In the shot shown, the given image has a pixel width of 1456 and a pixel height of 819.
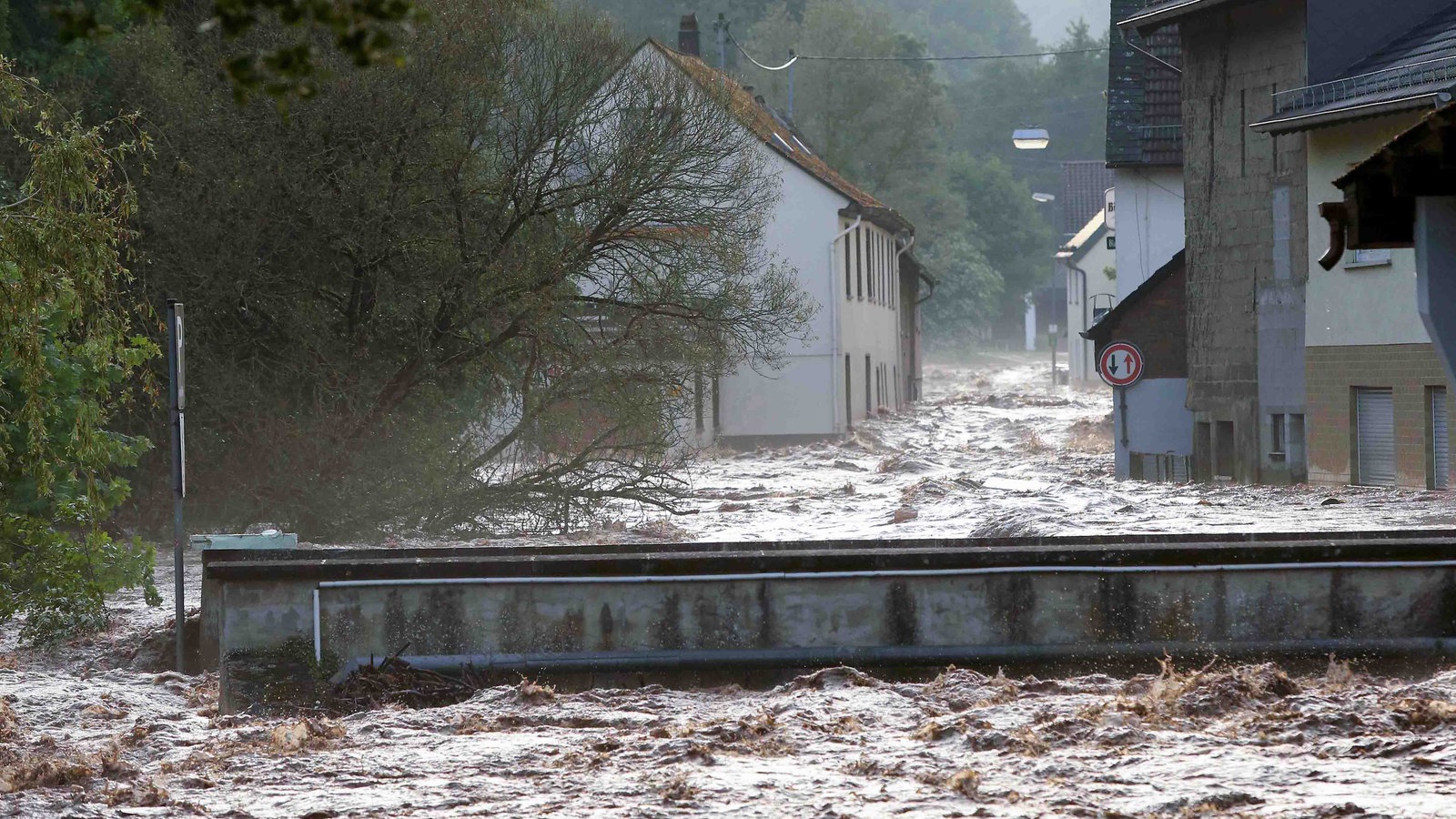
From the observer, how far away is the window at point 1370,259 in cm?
2344

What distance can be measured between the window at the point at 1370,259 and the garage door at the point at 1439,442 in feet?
6.78

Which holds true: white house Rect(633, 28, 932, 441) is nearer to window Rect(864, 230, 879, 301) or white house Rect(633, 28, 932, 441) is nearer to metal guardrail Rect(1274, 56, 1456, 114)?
window Rect(864, 230, 879, 301)

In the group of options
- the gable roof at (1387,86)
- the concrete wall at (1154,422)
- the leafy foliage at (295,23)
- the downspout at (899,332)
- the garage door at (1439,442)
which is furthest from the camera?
the downspout at (899,332)

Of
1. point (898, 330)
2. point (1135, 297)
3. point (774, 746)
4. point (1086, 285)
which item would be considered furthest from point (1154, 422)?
point (1086, 285)

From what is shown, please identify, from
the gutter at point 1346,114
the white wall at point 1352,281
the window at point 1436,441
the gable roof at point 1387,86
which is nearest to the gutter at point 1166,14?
the gable roof at point 1387,86

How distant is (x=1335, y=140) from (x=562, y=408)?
12312 millimetres

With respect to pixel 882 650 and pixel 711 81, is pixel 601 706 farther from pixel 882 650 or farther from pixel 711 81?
pixel 711 81

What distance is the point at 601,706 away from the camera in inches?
373

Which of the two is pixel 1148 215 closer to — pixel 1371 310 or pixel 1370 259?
pixel 1370 259

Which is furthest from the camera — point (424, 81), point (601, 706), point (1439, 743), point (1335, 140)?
point (1335, 140)

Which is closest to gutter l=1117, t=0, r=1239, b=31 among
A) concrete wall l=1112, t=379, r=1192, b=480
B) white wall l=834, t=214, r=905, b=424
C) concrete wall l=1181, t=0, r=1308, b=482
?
concrete wall l=1181, t=0, r=1308, b=482

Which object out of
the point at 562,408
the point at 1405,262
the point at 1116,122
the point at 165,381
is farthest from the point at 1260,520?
the point at 1116,122

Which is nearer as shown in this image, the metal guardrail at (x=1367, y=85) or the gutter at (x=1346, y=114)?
the gutter at (x=1346, y=114)

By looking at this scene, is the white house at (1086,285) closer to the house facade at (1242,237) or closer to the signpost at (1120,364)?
the signpost at (1120,364)
